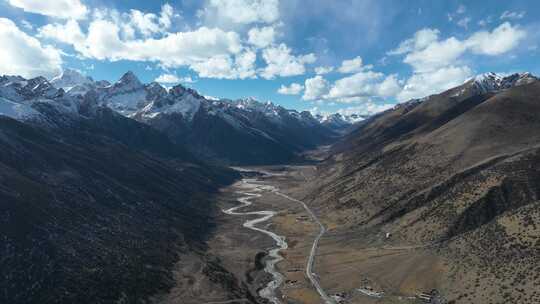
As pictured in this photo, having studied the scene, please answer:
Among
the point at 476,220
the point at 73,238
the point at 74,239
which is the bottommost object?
the point at 74,239

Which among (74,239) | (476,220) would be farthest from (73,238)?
(476,220)

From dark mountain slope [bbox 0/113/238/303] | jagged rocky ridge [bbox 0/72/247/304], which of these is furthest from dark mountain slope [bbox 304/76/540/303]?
dark mountain slope [bbox 0/113/238/303]

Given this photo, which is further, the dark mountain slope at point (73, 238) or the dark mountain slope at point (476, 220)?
the dark mountain slope at point (73, 238)

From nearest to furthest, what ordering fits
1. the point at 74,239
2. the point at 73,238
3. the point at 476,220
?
the point at 74,239, the point at 73,238, the point at 476,220

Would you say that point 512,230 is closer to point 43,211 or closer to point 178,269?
point 178,269

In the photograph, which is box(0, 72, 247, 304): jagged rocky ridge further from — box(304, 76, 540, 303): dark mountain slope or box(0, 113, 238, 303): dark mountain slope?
box(304, 76, 540, 303): dark mountain slope

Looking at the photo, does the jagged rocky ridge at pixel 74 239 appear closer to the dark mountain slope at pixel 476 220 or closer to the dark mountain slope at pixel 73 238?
the dark mountain slope at pixel 73 238

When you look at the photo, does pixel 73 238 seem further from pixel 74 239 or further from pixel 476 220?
pixel 476 220

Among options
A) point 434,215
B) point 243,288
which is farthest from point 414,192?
point 243,288

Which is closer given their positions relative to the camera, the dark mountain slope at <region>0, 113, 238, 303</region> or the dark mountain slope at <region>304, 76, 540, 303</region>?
the dark mountain slope at <region>304, 76, 540, 303</region>

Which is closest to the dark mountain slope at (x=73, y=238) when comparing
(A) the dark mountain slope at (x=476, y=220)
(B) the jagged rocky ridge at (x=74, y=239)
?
(B) the jagged rocky ridge at (x=74, y=239)

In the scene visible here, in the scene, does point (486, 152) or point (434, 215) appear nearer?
point (434, 215)
